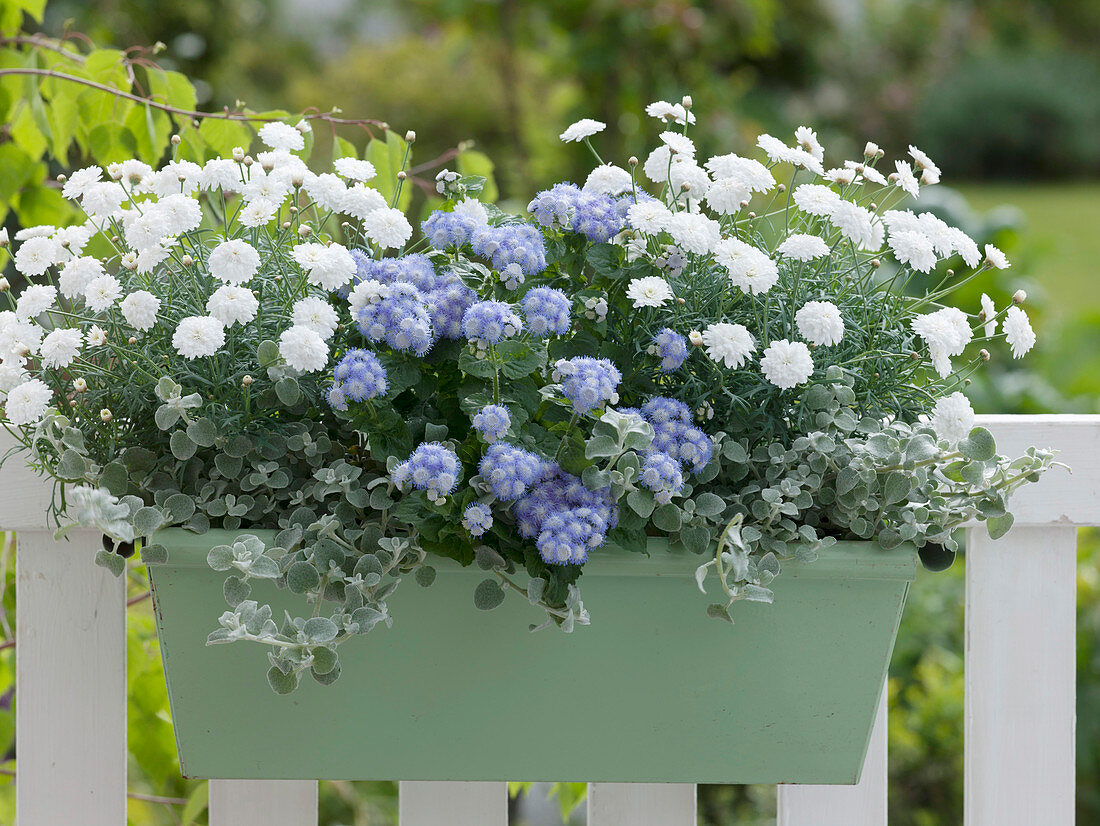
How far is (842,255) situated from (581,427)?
24cm

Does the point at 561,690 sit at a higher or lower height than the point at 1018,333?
lower

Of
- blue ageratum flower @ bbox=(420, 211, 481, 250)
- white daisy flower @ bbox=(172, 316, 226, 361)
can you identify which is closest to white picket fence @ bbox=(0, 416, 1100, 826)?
white daisy flower @ bbox=(172, 316, 226, 361)

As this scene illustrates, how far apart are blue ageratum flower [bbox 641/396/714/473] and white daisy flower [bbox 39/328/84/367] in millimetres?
376

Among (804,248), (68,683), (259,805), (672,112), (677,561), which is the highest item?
(672,112)

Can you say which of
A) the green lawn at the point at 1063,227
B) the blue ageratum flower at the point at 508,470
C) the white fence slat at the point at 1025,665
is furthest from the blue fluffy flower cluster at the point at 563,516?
the green lawn at the point at 1063,227

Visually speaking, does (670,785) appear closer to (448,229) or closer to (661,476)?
A: (661,476)

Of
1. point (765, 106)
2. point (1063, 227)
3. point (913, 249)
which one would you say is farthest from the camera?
point (1063, 227)

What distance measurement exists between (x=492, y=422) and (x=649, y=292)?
141 mm

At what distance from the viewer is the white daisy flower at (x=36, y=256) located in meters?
0.72

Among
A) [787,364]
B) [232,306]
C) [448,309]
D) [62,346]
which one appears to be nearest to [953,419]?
[787,364]

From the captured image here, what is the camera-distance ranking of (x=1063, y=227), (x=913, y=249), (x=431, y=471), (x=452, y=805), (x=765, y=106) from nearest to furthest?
(x=431, y=471), (x=913, y=249), (x=452, y=805), (x=765, y=106), (x=1063, y=227)

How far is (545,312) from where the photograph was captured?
0.66 m

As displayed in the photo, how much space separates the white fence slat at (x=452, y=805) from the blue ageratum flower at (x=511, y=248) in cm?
47

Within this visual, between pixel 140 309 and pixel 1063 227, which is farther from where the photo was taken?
pixel 1063 227
